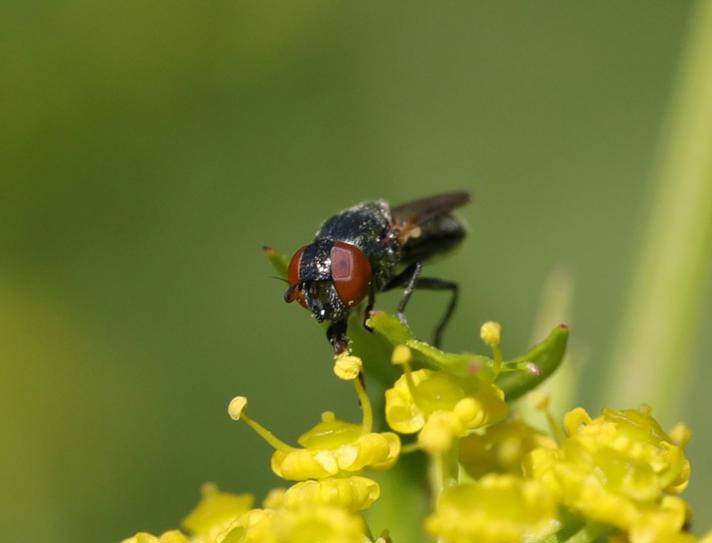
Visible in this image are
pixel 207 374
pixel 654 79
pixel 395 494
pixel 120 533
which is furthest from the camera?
pixel 654 79

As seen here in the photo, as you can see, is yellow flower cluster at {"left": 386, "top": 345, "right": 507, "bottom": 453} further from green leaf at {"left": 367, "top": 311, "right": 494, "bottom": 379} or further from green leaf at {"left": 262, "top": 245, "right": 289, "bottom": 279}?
green leaf at {"left": 262, "top": 245, "right": 289, "bottom": 279}

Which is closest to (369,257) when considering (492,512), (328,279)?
(328,279)

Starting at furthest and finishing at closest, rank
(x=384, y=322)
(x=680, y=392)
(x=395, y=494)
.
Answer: (x=680, y=392)
(x=395, y=494)
(x=384, y=322)

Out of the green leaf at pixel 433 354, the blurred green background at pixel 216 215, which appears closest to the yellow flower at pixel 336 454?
the green leaf at pixel 433 354

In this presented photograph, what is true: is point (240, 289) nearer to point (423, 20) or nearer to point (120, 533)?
point (120, 533)

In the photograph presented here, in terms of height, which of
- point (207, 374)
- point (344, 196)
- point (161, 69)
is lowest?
point (207, 374)

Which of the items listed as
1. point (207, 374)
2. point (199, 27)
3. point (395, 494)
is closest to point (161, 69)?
point (199, 27)
